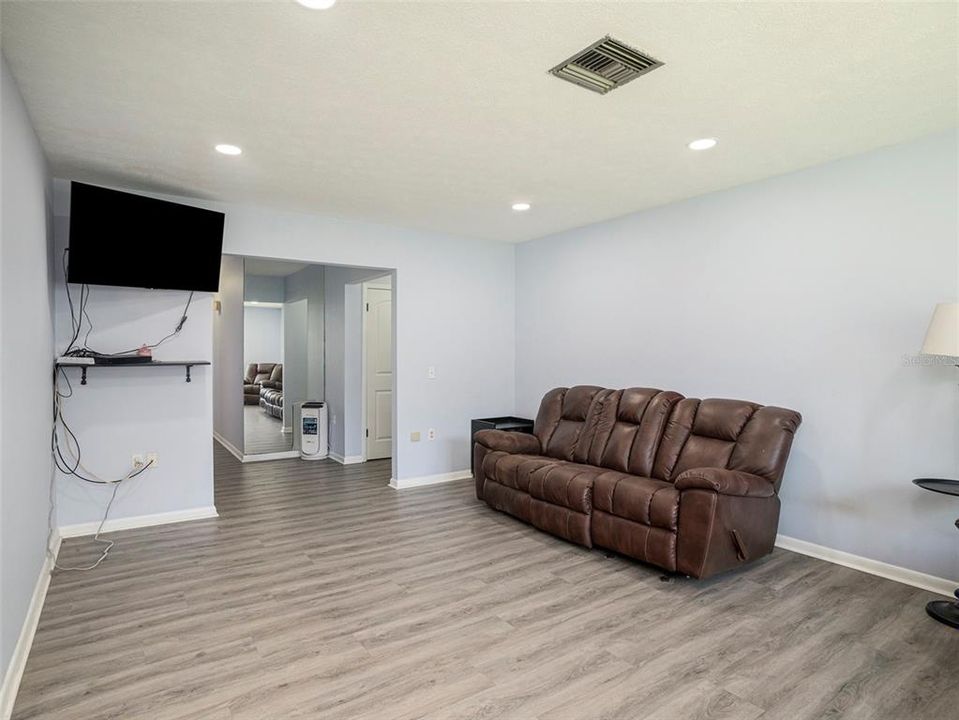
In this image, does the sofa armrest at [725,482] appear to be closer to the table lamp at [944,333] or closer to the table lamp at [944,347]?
the table lamp at [944,347]

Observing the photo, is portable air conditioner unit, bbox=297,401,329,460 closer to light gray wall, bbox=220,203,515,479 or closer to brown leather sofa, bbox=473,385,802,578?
light gray wall, bbox=220,203,515,479

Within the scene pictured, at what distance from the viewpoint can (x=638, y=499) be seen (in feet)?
10.9

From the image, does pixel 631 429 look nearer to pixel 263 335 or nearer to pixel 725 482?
pixel 725 482

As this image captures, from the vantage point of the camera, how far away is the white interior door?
6645 millimetres

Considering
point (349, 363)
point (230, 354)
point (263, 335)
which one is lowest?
point (349, 363)

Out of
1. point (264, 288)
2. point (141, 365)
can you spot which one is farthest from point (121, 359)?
point (264, 288)

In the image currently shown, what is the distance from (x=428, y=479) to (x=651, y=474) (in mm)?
2467

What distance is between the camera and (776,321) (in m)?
3.79

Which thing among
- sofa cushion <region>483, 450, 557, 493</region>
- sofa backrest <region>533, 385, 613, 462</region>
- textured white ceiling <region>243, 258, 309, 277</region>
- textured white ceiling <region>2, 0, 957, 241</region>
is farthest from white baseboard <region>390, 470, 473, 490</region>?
textured white ceiling <region>243, 258, 309, 277</region>

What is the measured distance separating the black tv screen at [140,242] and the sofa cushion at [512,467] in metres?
2.53

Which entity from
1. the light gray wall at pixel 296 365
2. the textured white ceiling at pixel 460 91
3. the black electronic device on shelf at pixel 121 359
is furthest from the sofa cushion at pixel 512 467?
the light gray wall at pixel 296 365

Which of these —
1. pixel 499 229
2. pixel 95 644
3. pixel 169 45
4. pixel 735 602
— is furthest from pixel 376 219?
pixel 735 602

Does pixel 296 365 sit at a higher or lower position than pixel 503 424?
higher

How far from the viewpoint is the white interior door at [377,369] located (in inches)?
262
